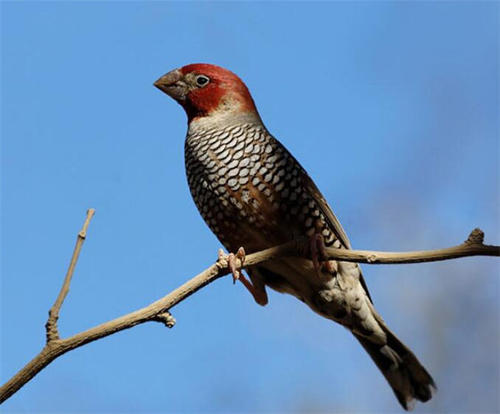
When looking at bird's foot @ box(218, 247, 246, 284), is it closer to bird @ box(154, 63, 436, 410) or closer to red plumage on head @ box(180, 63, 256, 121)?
bird @ box(154, 63, 436, 410)

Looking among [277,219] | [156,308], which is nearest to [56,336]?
[156,308]

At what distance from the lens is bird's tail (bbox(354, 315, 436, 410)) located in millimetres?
5141

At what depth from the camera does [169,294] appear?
321 centimetres

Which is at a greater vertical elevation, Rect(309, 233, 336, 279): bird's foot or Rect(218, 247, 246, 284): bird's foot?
Rect(309, 233, 336, 279): bird's foot

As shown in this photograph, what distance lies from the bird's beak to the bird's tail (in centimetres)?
203

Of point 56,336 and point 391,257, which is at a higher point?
point 391,257

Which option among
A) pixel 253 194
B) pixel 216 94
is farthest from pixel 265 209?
pixel 216 94

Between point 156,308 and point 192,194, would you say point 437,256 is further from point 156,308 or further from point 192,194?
point 192,194

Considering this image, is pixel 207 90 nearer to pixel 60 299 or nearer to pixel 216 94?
pixel 216 94

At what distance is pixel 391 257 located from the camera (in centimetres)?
331

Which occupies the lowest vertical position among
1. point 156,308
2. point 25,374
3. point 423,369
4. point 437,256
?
point 25,374

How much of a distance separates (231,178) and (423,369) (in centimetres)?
183

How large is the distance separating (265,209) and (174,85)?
4.34ft

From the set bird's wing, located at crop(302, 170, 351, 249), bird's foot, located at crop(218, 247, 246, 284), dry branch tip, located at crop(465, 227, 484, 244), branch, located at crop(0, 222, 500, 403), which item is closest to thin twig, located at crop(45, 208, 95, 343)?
branch, located at crop(0, 222, 500, 403)
